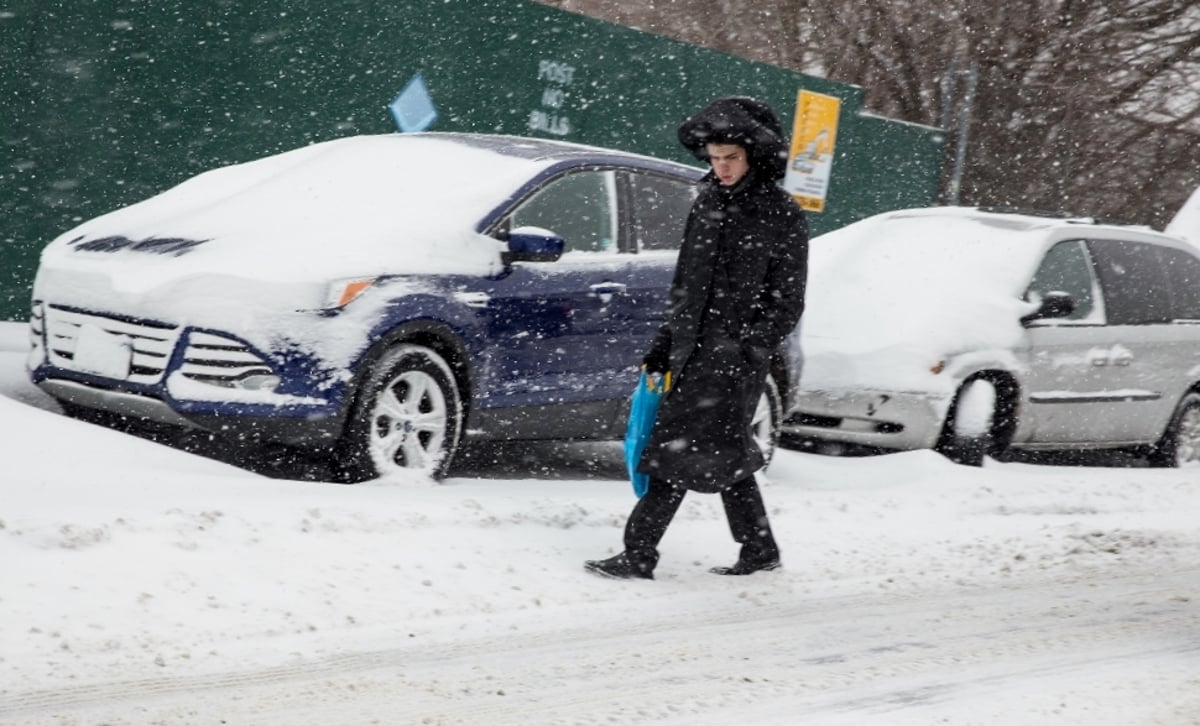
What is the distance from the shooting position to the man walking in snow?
6.22 m

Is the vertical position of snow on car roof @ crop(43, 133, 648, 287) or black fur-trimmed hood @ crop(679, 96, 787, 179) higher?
black fur-trimmed hood @ crop(679, 96, 787, 179)

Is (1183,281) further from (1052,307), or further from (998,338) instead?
(998,338)

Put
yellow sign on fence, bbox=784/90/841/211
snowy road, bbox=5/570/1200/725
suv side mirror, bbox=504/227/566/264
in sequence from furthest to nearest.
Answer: yellow sign on fence, bbox=784/90/841/211, suv side mirror, bbox=504/227/566/264, snowy road, bbox=5/570/1200/725

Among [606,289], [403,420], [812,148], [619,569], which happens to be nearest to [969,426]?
[606,289]

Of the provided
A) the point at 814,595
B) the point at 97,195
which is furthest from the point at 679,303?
the point at 97,195

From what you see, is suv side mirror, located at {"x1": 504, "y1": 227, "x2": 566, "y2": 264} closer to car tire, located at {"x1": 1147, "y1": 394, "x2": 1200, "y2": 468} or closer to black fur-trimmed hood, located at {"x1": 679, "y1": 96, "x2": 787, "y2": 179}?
black fur-trimmed hood, located at {"x1": 679, "y1": 96, "x2": 787, "y2": 179}

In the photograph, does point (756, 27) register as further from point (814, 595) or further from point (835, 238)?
point (814, 595)

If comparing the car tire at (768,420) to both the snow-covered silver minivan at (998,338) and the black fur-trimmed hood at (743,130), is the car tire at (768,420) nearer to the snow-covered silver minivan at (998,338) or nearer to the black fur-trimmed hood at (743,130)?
the snow-covered silver minivan at (998,338)

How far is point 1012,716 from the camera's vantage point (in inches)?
190

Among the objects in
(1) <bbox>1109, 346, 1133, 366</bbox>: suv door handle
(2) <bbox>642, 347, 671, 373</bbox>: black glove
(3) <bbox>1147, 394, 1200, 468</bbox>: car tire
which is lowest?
(3) <bbox>1147, 394, 1200, 468</bbox>: car tire

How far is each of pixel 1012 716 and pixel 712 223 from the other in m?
2.17

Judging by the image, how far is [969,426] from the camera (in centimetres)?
1009

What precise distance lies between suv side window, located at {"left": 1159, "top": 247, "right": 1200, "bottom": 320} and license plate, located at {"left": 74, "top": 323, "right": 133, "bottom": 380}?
7.05m

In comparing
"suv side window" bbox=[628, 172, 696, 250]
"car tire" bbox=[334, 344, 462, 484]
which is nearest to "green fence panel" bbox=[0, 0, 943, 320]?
"suv side window" bbox=[628, 172, 696, 250]
